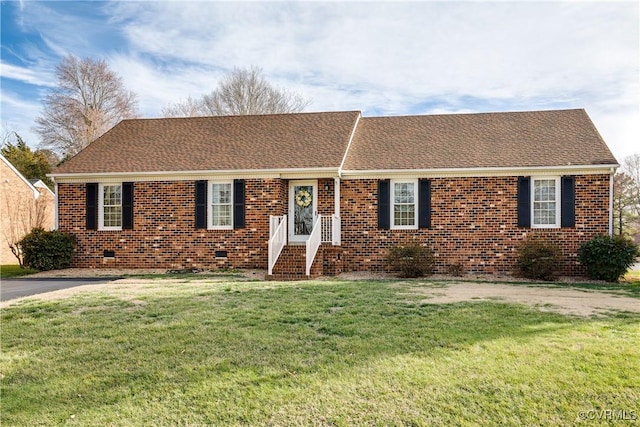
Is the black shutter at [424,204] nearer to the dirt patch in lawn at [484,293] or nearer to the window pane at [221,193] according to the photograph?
the dirt patch in lawn at [484,293]

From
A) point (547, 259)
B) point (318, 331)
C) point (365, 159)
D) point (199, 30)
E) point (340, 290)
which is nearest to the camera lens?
point (318, 331)

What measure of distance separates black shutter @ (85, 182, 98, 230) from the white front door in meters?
6.50

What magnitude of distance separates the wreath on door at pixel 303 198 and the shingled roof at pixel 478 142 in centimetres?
158

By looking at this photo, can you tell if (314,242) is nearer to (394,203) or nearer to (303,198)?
(303,198)

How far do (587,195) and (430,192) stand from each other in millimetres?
4429

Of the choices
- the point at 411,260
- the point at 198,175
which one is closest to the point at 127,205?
the point at 198,175

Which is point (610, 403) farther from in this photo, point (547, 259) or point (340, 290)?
point (547, 259)

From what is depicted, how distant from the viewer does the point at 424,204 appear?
567 inches

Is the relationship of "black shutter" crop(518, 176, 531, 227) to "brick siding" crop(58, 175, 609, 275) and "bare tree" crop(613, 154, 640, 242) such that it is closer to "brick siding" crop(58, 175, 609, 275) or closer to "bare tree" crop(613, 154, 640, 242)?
"brick siding" crop(58, 175, 609, 275)

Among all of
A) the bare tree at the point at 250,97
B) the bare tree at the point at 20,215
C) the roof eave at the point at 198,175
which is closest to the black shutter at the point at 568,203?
the roof eave at the point at 198,175

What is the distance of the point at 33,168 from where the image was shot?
1219 inches

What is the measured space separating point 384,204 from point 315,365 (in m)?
10.0

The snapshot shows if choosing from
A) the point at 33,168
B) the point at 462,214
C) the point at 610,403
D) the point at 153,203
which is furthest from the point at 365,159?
the point at 33,168

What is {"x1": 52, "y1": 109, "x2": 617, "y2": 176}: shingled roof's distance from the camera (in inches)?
574
